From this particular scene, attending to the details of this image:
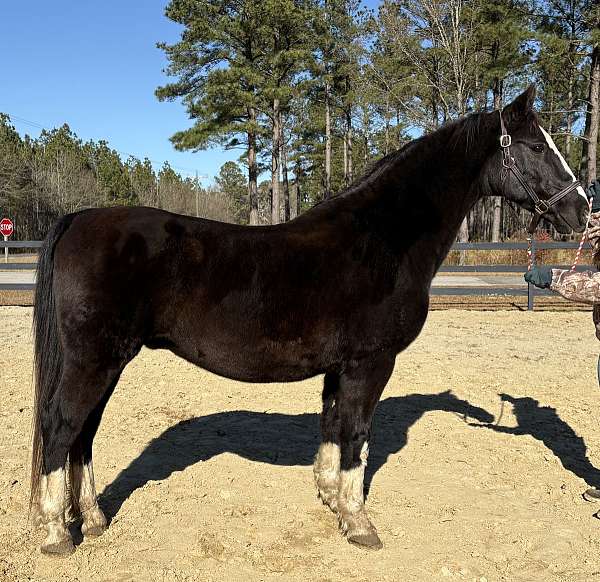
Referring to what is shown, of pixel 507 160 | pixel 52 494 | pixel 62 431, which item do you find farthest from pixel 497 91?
pixel 52 494

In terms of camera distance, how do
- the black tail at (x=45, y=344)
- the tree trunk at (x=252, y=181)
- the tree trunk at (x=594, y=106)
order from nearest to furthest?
the black tail at (x=45, y=344) < the tree trunk at (x=594, y=106) < the tree trunk at (x=252, y=181)

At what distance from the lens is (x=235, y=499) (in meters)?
3.53

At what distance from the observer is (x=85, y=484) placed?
3.14 m

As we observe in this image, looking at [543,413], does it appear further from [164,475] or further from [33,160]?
[33,160]

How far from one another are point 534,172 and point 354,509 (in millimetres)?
2264

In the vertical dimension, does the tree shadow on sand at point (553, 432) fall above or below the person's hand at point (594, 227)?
below

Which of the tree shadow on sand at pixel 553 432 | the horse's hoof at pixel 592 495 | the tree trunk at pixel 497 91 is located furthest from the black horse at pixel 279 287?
the tree trunk at pixel 497 91

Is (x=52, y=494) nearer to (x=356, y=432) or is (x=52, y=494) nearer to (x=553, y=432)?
(x=356, y=432)

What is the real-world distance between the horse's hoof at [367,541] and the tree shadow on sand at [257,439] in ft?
2.40

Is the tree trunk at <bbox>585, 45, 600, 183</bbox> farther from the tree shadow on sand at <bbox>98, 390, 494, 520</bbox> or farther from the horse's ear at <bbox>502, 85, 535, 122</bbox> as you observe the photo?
the horse's ear at <bbox>502, 85, 535, 122</bbox>

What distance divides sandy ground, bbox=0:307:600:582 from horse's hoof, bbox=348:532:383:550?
0.04m

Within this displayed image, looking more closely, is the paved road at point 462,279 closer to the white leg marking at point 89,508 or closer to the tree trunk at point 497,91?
the white leg marking at point 89,508

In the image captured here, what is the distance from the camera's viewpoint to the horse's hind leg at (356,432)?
305 centimetres

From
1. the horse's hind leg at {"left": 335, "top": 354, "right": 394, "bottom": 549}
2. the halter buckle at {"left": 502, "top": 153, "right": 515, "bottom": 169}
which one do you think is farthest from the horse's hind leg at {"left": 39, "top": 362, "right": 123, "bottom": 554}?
the halter buckle at {"left": 502, "top": 153, "right": 515, "bottom": 169}
